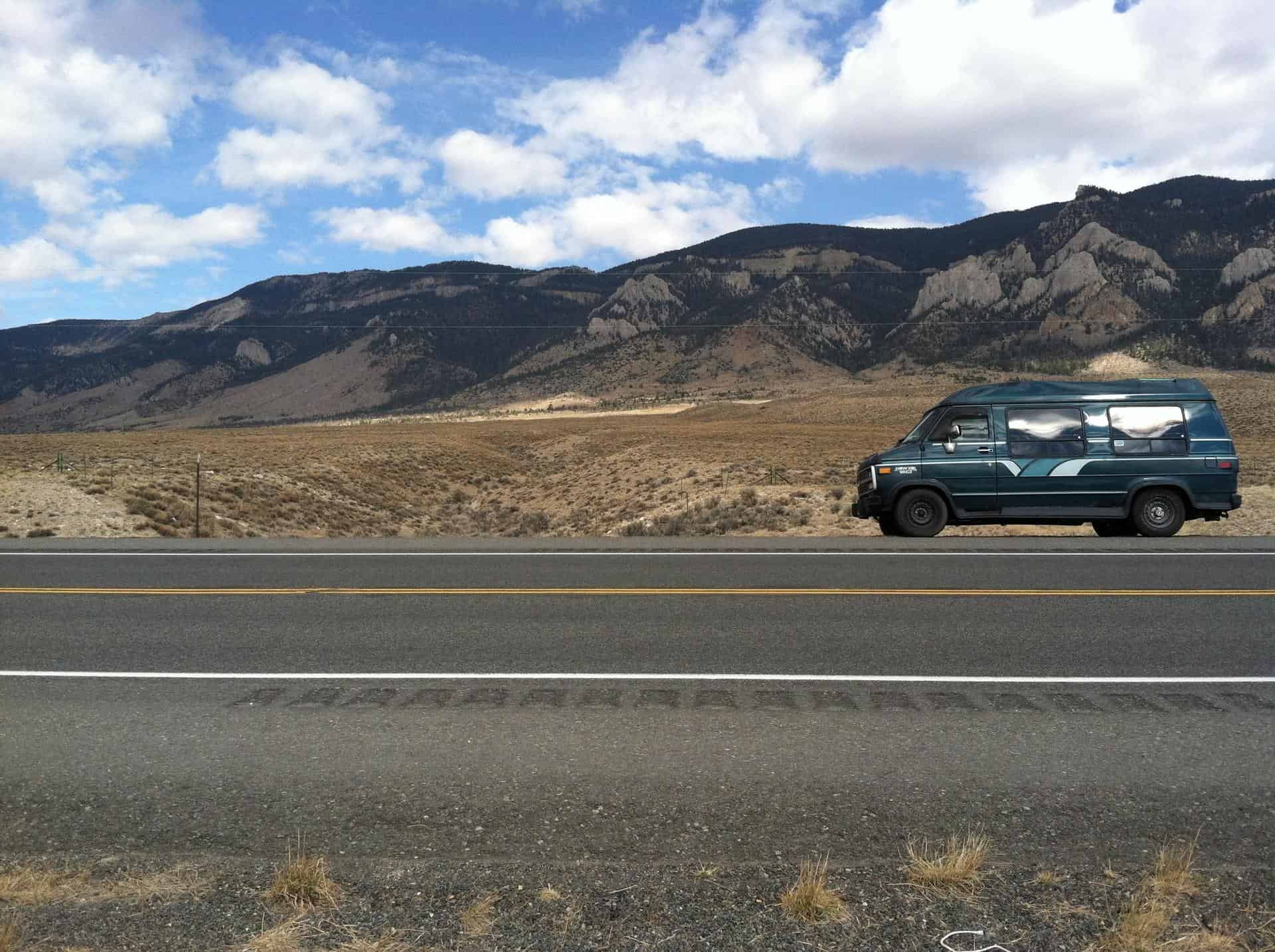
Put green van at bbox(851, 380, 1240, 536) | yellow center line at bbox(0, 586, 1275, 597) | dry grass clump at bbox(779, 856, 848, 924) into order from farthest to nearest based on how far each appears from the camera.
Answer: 1. green van at bbox(851, 380, 1240, 536)
2. yellow center line at bbox(0, 586, 1275, 597)
3. dry grass clump at bbox(779, 856, 848, 924)

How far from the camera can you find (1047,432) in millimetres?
16094

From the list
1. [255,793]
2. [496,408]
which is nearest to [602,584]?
[255,793]

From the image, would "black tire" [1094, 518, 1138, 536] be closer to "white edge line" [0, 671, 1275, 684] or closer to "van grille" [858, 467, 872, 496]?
"van grille" [858, 467, 872, 496]

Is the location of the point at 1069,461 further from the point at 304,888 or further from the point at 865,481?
the point at 304,888

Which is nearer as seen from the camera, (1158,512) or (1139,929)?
(1139,929)

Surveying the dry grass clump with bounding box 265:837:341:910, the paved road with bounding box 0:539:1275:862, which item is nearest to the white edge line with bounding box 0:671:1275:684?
the paved road with bounding box 0:539:1275:862

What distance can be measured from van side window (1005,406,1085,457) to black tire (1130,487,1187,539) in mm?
1301

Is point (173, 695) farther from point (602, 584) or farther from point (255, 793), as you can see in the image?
point (602, 584)

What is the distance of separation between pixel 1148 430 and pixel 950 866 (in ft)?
47.0

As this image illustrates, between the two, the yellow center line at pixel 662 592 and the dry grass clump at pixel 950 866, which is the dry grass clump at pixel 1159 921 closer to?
the dry grass clump at pixel 950 866

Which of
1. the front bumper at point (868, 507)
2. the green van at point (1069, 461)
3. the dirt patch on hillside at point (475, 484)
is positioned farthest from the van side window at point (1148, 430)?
the dirt patch on hillside at point (475, 484)

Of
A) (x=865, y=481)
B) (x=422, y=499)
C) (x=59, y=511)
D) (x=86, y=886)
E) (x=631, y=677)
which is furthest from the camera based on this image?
(x=422, y=499)

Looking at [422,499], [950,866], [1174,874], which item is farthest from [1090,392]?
[422,499]

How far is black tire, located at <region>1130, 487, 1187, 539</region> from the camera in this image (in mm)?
15875
